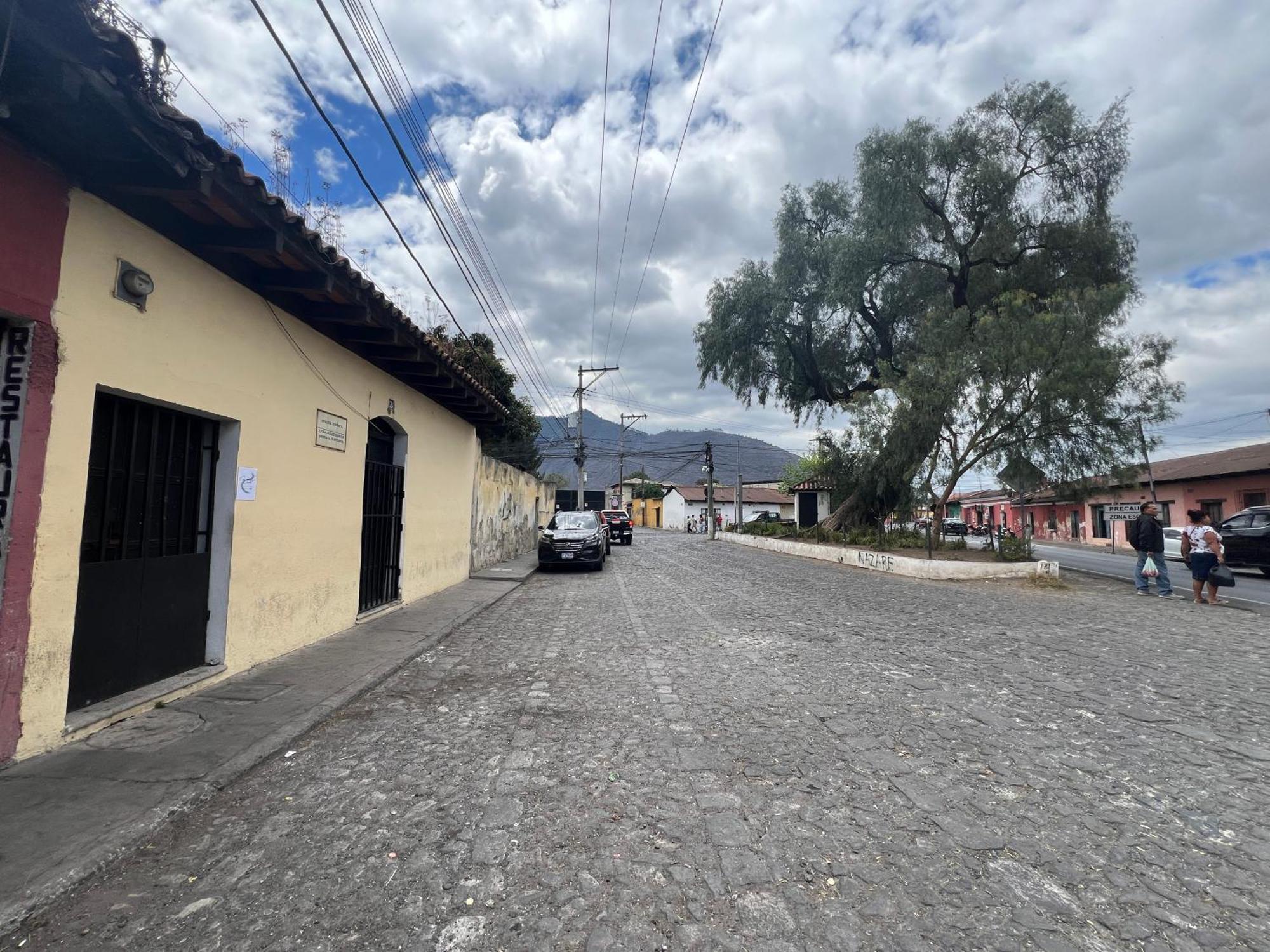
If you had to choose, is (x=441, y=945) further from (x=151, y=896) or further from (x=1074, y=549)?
(x=1074, y=549)

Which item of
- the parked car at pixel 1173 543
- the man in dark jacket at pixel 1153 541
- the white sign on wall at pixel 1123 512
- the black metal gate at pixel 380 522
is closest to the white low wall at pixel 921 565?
the man in dark jacket at pixel 1153 541

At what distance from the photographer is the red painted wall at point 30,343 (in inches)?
126

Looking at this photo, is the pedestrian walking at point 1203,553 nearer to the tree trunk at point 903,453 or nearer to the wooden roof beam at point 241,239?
the tree trunk at point 903,453

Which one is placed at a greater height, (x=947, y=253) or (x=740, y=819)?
(x=947, y=253)

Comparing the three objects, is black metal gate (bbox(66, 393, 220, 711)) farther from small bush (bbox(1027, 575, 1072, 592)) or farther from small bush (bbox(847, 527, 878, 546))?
small bush (bbox(847, 527, 878, 546))

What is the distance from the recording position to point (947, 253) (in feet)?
65.7

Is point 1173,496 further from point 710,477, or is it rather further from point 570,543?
point 570,543

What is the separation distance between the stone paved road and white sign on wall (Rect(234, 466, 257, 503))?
2.04 m

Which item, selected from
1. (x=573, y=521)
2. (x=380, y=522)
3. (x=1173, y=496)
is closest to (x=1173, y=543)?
(x=1173, y=496)

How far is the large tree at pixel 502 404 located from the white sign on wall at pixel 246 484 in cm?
864

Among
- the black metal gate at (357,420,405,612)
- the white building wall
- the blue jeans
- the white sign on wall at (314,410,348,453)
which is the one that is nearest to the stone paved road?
the white sign on wall at (314,410,348,453)

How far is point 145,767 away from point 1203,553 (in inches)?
540

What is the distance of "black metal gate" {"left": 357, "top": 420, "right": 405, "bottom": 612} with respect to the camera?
26.8 ft

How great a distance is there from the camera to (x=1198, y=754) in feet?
12.2
